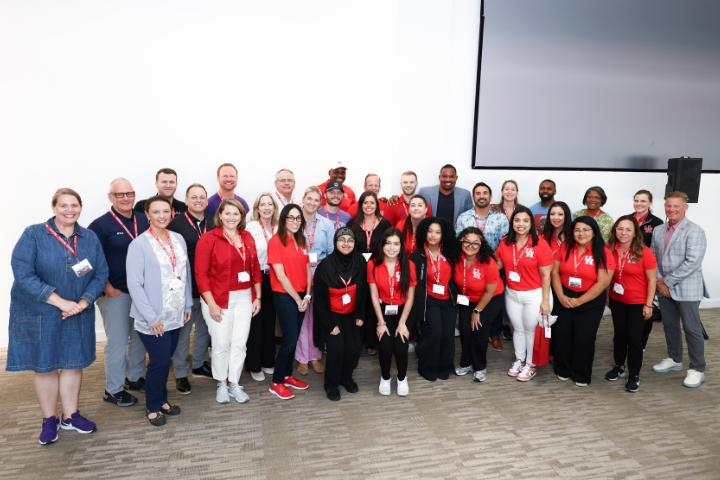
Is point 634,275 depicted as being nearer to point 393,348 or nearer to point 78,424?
point 393,348

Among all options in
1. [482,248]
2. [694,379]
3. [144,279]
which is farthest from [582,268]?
[144,279]

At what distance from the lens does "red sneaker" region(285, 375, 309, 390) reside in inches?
135

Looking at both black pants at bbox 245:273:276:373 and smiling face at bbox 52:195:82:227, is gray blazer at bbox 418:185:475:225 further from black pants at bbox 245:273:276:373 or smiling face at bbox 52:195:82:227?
smiling face at bbox 52:195:82:227

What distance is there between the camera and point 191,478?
236 cm

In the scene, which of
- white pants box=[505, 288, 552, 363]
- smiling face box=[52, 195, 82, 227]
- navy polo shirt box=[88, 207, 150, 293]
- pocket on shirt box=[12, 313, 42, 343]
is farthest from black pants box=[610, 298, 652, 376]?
pocket on shirt box=[12, 313, 42, 343]

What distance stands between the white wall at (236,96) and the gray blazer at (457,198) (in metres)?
0.38

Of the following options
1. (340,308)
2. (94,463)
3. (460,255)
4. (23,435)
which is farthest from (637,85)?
(23,435)

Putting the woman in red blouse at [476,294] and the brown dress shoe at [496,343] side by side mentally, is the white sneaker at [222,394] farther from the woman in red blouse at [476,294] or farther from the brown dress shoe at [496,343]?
the brown dress shoe at [496,343]

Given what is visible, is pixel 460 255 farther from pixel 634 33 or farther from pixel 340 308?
pixel 634 33

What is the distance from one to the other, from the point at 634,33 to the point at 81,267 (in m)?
6.65

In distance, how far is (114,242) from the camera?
2875 millimetres

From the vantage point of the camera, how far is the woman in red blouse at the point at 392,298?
10.8ft

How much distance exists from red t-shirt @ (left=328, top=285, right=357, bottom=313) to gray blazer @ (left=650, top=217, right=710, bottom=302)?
2889 millimetres

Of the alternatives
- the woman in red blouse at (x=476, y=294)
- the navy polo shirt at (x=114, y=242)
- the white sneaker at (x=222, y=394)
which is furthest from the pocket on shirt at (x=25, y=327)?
the woman in red blouse at (x=476, y=294)
